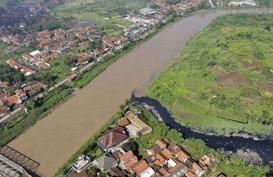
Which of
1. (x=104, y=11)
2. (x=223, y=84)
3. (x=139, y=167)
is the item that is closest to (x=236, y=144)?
(x=139, y=167)

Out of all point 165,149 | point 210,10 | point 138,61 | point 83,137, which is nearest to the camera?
point 165,149

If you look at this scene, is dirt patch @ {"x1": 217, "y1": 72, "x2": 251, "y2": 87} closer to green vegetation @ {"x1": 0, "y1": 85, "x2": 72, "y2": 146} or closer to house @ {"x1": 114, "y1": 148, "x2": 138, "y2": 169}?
house @ {"x1": 114, "y1": 148, "x2": 138, "y2": 169}

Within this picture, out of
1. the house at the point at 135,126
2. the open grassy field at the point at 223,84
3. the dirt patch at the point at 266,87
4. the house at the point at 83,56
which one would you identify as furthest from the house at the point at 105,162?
the house at the point at 83,56

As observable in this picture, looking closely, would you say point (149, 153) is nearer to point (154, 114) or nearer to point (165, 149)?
point (165, 149)

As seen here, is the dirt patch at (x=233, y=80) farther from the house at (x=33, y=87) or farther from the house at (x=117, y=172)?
the house at (x=33, y=87)

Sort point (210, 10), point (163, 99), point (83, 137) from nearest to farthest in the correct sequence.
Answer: point (83, 137) → point (163, 99) → point (210, 10)

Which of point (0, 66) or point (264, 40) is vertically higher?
point (264, 40)

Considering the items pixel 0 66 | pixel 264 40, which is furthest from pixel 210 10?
pixel 0 66

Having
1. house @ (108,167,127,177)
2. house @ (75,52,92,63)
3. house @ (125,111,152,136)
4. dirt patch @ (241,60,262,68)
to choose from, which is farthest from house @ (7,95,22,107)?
dirt patch @ (241,60,262,68)
